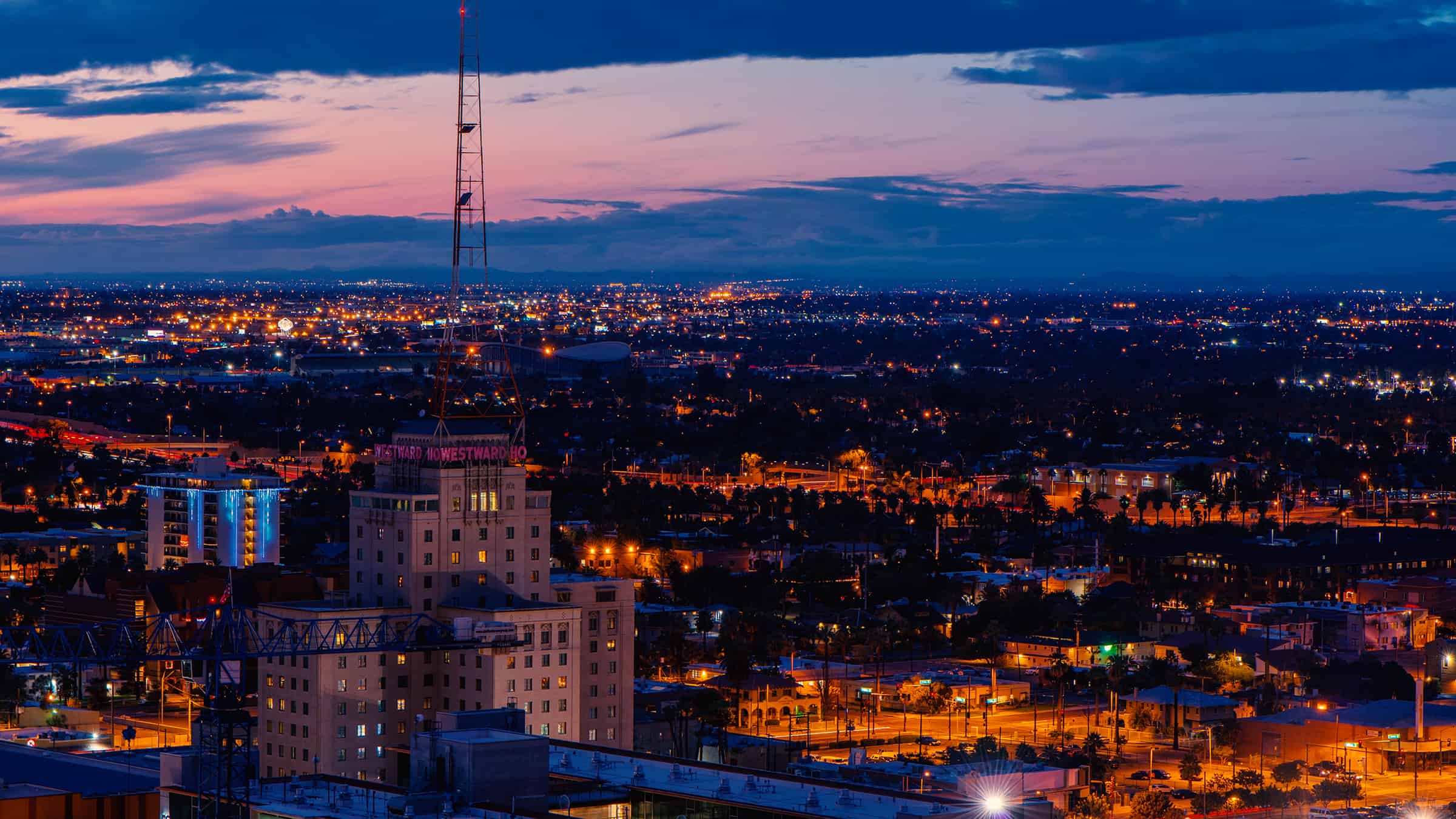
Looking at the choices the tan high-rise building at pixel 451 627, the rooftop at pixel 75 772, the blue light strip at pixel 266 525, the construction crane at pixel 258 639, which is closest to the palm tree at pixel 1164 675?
the tan high-rise building at pixel 451 627

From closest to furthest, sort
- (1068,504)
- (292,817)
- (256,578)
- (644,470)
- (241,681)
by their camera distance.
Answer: (292,817) < (241,681) < (256,578) < (1068,504) < (644,470)

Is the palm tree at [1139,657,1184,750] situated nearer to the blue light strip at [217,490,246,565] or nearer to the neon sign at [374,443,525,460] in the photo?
the neon sign at [374,443,525,460]

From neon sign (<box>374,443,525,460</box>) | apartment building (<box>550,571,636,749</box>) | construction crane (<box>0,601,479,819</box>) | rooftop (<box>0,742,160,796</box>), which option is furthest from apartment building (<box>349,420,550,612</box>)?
rooftop (<box>0,742,160,796</box>)

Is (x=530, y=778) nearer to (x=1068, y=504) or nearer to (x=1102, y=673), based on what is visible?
(x=1102, y=673)

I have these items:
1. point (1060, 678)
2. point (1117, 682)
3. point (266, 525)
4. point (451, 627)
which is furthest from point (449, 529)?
point (266, 525)

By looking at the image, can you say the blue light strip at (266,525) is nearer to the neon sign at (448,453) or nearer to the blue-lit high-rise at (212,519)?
the blue-lit high-rise at (212,519)

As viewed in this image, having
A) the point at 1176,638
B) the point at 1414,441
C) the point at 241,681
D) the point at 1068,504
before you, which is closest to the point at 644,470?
the point at 1068,504

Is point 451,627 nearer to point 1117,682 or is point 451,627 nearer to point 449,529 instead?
point 449,529
